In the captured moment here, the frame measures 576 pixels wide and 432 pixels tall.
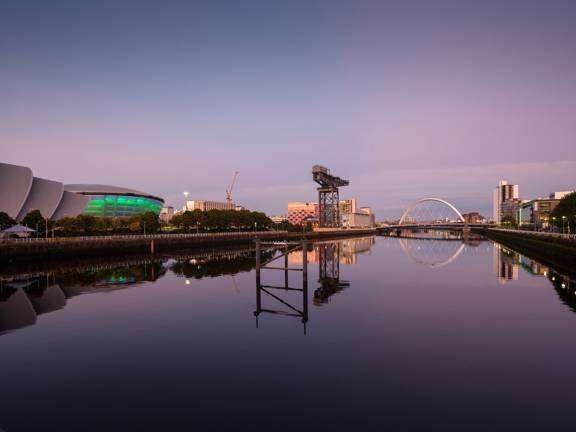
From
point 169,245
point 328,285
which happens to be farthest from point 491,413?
point 169,245

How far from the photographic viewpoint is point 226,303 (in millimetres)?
26734

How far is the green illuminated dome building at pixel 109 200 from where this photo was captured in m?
146

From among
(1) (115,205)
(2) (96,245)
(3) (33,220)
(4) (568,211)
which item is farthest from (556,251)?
(1) (115,205)

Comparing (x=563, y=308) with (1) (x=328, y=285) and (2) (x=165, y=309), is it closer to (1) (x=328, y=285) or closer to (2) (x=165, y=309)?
(1) (x=328, y=285)

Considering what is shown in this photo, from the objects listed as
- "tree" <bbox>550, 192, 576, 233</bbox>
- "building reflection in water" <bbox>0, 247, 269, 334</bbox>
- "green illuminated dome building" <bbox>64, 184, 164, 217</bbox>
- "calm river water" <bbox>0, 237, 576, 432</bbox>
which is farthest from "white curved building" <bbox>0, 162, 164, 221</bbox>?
"tree" <bbox>550, 192, 576, 233</bbox>

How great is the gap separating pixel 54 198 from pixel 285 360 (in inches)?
4733

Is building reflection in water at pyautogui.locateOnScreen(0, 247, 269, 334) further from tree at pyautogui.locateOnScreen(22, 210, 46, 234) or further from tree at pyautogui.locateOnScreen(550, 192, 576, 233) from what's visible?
tree at pyautogui.locateOnScreen(550, 192, 576, 233)

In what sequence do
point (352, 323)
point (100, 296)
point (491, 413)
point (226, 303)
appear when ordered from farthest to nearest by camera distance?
point (100, 296) < point (226, 303) < point (352, 323) < point (491, 413)

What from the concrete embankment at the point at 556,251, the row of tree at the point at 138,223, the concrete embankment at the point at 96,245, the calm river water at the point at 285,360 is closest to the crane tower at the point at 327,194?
the row of tree at the point at 138,223

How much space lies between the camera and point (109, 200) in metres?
150

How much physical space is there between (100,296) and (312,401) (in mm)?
23509

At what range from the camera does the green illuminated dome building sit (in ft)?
481

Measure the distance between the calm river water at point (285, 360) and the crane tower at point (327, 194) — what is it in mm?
122784

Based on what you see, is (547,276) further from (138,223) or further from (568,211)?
(138,223)
